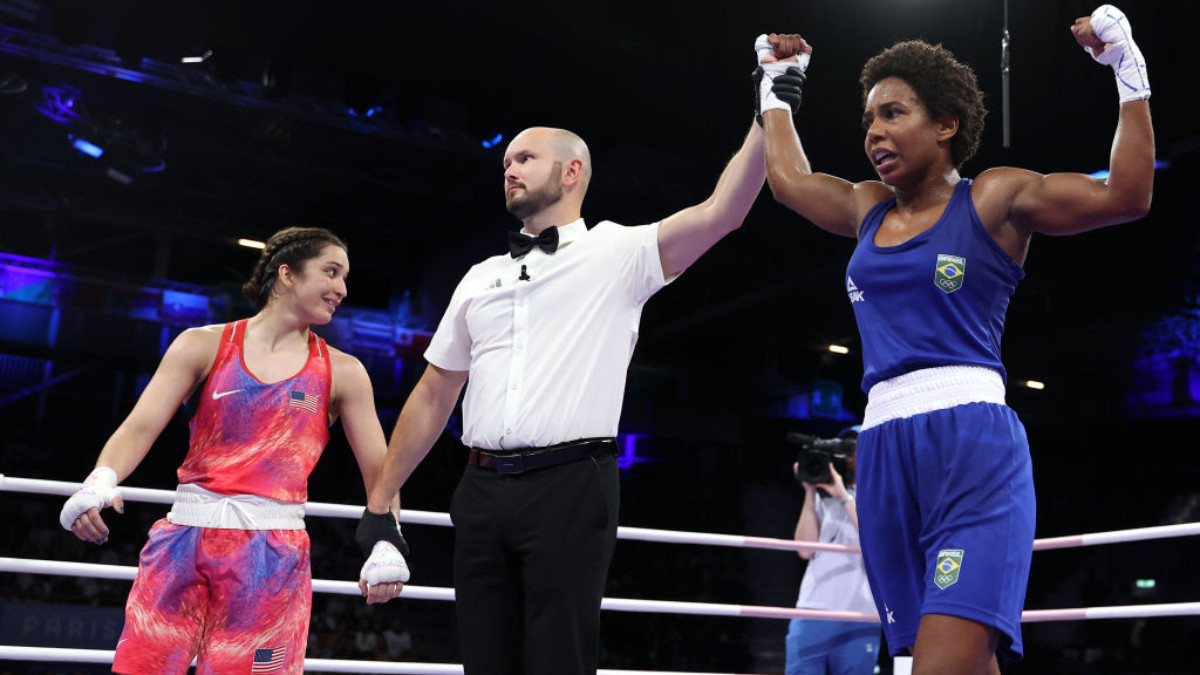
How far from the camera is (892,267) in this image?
174cm

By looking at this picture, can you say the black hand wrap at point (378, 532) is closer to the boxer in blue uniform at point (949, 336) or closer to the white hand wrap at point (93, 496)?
the white hand wrap at point (93, 496)

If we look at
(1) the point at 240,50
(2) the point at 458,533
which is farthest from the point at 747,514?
(2) the point at 458,533

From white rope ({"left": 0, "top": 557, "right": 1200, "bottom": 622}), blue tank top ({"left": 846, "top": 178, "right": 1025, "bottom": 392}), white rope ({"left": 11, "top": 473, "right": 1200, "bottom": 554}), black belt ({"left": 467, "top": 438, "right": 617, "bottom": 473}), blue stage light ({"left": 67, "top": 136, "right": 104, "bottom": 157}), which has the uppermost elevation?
blue stage light ({"left": 67, "top": 136, "right": 104, "bottom": 157})

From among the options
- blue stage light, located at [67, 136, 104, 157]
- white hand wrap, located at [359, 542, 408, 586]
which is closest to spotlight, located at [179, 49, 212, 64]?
blue stage light, located at [67, 136, 104, 157]

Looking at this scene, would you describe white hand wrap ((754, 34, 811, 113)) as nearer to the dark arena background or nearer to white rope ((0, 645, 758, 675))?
white rope ((0, 645, 758, 675))

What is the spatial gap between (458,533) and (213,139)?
8.71 meters

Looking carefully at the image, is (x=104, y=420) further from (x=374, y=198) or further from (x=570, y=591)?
(x=570, y=591)

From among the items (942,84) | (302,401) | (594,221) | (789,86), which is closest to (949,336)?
(942,84)

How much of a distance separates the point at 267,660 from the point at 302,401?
55 cm

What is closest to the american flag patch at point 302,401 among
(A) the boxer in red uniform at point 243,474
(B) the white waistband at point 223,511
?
(A) the boxer in red uniform at point 243,474

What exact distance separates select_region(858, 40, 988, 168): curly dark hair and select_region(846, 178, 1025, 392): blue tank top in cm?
14

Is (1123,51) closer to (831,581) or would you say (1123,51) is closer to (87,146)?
(831,581)

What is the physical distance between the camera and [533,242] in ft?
7.03

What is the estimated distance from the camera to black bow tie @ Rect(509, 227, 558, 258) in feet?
6.94
